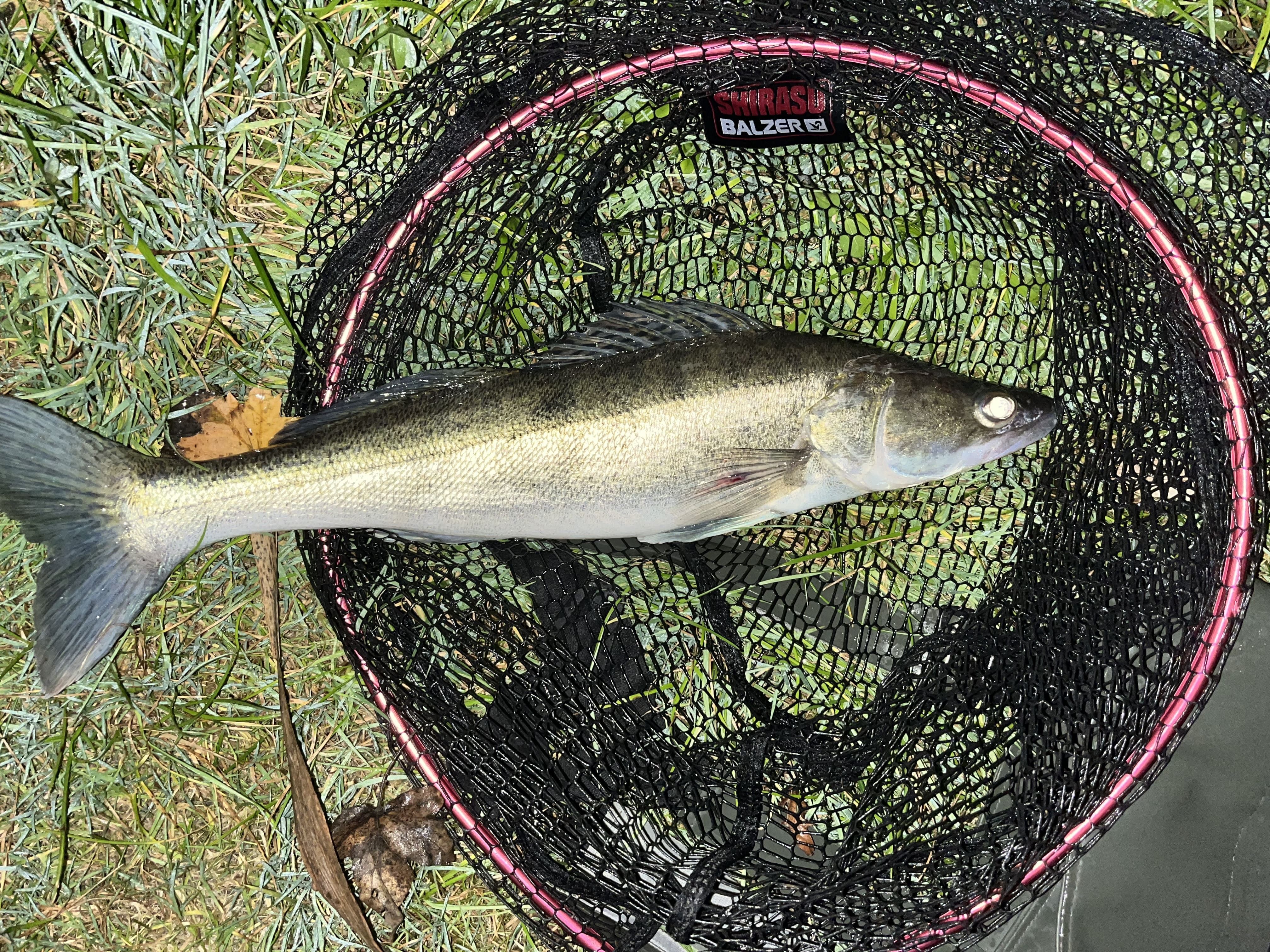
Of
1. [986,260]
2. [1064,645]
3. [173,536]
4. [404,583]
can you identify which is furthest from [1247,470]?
[173,536]

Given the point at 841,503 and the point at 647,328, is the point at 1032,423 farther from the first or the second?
the point at 647,328

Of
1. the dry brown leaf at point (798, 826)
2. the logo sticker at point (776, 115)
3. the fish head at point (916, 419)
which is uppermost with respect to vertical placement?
the logo sticker at point (776, 115)

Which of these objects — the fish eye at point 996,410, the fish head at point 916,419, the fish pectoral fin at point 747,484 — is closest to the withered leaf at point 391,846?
the fish pectoral fin at point 747,484

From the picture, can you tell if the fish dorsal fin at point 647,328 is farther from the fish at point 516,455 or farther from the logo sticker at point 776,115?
the logo sticker at point 776,115

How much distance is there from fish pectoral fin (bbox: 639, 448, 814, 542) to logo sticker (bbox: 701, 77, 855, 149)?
0.89 metres

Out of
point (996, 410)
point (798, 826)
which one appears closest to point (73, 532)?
point (798, 826)

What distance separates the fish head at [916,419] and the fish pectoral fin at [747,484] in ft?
0.31

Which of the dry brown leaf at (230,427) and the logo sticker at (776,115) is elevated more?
the logo sticker at (776,115)

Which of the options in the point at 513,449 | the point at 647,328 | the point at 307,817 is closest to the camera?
the point at 513,449

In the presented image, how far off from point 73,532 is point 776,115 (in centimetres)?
224

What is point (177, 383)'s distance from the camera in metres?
3.00

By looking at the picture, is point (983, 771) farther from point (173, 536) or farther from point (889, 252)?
point (173, 536)

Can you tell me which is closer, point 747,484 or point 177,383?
point 747,484

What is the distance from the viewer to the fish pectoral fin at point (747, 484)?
244 cm
